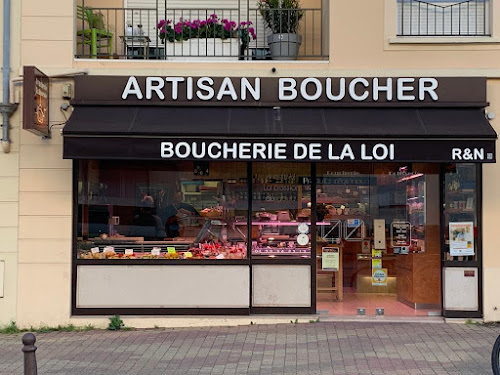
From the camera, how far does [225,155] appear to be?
8.85m

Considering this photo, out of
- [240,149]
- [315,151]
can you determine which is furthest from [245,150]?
[315,151]

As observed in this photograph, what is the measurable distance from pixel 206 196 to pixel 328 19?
126 inches

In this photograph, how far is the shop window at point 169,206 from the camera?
32.7ft

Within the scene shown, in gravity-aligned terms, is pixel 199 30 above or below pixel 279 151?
above

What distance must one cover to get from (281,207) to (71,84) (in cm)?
356

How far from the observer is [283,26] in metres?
10.3

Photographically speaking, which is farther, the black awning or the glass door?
the glass door

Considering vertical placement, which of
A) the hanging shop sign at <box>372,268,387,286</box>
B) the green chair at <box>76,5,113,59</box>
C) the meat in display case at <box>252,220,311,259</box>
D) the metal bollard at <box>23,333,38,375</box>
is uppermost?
the green chair at <box>76,5,113,59</box>

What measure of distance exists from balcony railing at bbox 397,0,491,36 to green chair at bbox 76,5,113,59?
4510 millimetres

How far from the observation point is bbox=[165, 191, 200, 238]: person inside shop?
1002 centimetres

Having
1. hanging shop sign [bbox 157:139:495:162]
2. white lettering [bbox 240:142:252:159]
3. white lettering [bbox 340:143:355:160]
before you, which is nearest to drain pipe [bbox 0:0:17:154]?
hanging shop sign [bbox 157:139:495:162]

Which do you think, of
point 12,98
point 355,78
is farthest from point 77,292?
point 355,78

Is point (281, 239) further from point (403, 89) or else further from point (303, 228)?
point (403, 89)

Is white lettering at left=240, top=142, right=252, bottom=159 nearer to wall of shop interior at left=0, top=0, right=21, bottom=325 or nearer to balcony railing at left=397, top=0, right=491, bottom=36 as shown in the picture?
balcony railing at left=397, top=0, right=491, bottom=36
